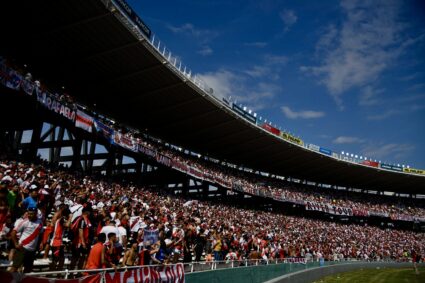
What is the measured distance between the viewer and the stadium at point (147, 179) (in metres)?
8.22

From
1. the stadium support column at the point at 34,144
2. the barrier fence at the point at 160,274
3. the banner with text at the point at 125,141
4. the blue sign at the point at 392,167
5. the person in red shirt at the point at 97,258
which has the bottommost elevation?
the barrier fence at the point at 160,274

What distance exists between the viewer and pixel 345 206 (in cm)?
5247

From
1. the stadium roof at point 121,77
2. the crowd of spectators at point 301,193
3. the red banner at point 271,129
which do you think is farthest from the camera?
the red banner at point 271,129

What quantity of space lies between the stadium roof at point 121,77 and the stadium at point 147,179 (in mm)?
112

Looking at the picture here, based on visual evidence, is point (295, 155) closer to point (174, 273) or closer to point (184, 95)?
point (184, 95)

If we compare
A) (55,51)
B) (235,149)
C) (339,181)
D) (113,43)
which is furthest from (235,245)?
(339,181)

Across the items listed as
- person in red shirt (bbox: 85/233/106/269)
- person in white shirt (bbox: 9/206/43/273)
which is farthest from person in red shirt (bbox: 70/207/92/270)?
person in red shirt (bbox: 85/233/106/269)

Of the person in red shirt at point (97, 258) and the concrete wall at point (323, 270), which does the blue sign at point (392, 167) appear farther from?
the person in red shirt at point (97, 258)

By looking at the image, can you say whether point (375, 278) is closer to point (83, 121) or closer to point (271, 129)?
point (83, 121)

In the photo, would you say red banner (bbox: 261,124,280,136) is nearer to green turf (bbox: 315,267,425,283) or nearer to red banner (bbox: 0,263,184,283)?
green turf (bbox: 315,267,425,283)

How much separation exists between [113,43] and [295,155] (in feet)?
101

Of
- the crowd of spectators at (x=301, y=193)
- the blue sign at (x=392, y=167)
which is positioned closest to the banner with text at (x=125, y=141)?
A: the crowd of spectators at (x=301, y=193)

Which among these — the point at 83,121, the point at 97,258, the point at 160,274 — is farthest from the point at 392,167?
the point at 97,258

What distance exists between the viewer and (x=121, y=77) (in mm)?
27156
